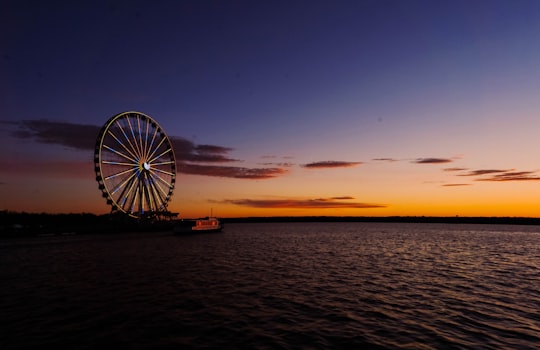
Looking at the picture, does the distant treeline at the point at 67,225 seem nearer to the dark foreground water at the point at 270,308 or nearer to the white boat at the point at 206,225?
the white boat at the point at 206,225

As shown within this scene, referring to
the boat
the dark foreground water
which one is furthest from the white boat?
the dark foreground water

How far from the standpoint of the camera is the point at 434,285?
28.7 metres

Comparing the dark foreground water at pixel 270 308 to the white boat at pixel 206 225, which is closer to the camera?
the dark foreground water at pixel 270 308

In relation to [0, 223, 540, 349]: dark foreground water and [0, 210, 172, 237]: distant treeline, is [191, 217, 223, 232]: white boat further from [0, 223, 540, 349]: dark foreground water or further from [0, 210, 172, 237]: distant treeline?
[0, 223, 540, 349]: dark foreground water

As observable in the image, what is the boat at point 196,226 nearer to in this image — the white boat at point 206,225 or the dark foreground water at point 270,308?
the white boat at point 206,225

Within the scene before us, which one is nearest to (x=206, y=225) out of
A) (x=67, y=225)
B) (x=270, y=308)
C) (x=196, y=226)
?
(x=196, y=226)

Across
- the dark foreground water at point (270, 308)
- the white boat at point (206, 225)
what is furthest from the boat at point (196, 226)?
the dark foreground water at point (270, 308)

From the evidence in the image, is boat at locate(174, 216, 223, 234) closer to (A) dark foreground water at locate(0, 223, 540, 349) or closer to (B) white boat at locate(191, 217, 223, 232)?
(B) white boat at locate(191, 217, 223, 232)

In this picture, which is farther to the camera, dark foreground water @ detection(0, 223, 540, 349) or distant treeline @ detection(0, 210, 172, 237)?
distant treeline @ detection(0, 210, 172, 237)

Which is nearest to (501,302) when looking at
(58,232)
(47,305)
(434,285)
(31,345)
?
(434,285)

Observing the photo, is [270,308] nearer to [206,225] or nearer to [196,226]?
[196,226]

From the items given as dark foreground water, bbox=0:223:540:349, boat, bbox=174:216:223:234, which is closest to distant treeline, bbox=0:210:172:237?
boat, bbox=174:216:223:234

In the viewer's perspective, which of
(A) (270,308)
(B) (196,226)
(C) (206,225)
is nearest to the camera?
(A) (270,308)

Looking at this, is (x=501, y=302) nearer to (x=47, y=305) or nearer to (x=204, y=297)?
(x=204, y=297)
